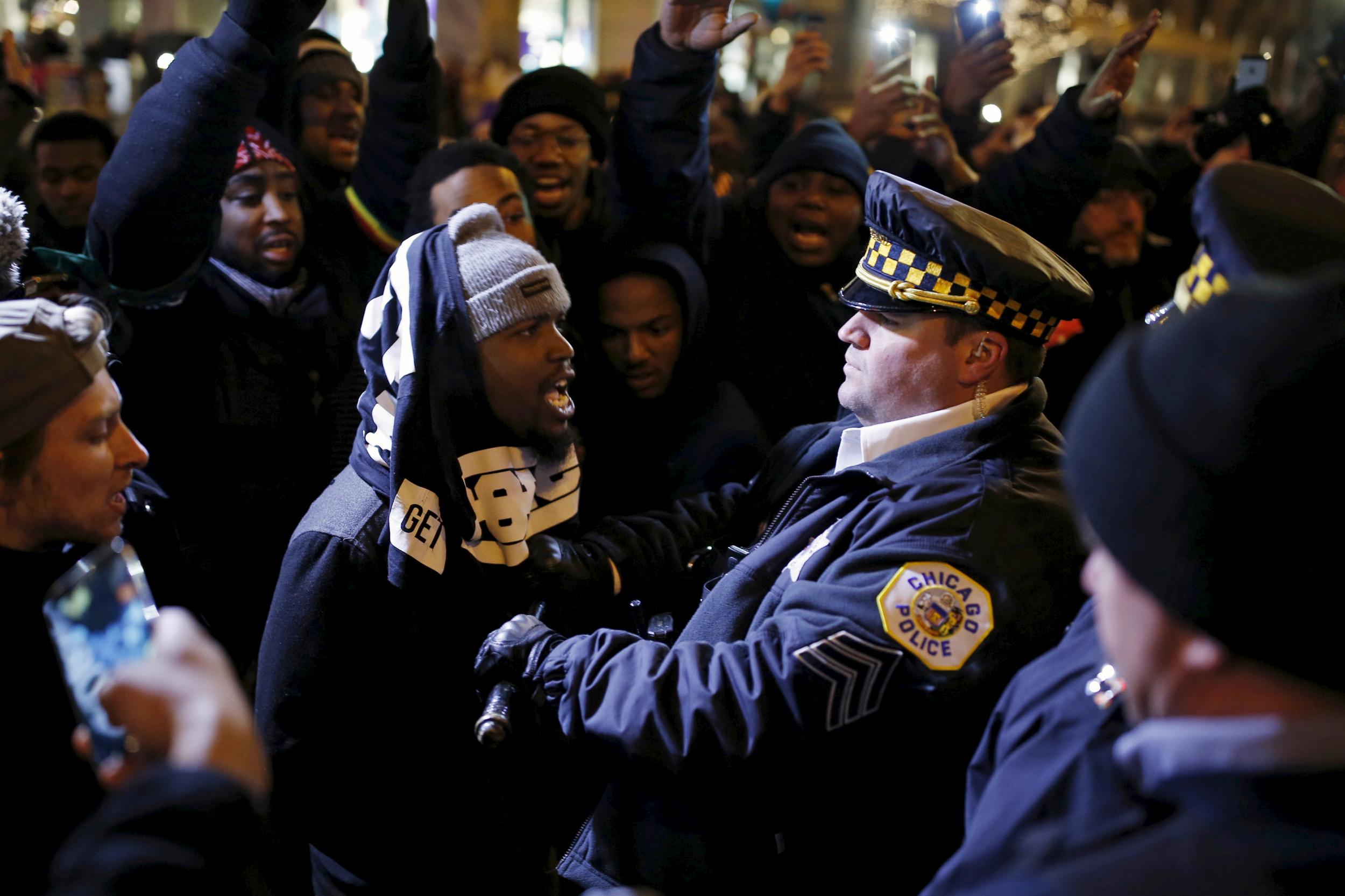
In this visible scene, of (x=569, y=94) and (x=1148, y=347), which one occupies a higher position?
(x=569, y=94)

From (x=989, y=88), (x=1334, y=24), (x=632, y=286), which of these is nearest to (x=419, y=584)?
(x=632, y=286)

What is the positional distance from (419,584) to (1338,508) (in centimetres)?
168

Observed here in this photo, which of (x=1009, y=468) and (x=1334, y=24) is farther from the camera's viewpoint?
(x=1334, y=24)

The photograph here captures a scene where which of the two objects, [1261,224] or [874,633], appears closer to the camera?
[1261,224]

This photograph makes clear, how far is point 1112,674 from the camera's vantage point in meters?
1.38

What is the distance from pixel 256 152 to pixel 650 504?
1844 mm

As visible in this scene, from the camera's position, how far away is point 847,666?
1.83m

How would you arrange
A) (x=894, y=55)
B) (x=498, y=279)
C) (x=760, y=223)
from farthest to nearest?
(x=894, y=55) < (x=760, y=223) < (x=498, y=279)

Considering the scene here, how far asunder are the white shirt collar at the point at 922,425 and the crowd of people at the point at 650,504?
0.4 inches

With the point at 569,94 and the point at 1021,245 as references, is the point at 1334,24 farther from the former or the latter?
the point at 1021,245

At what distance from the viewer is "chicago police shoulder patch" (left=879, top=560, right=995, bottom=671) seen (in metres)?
1.83

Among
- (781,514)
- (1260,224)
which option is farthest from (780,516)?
(1260,224)

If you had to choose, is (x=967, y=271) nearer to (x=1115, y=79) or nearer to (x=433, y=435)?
(x=433, y=435)

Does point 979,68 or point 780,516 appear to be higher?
point 979,68
